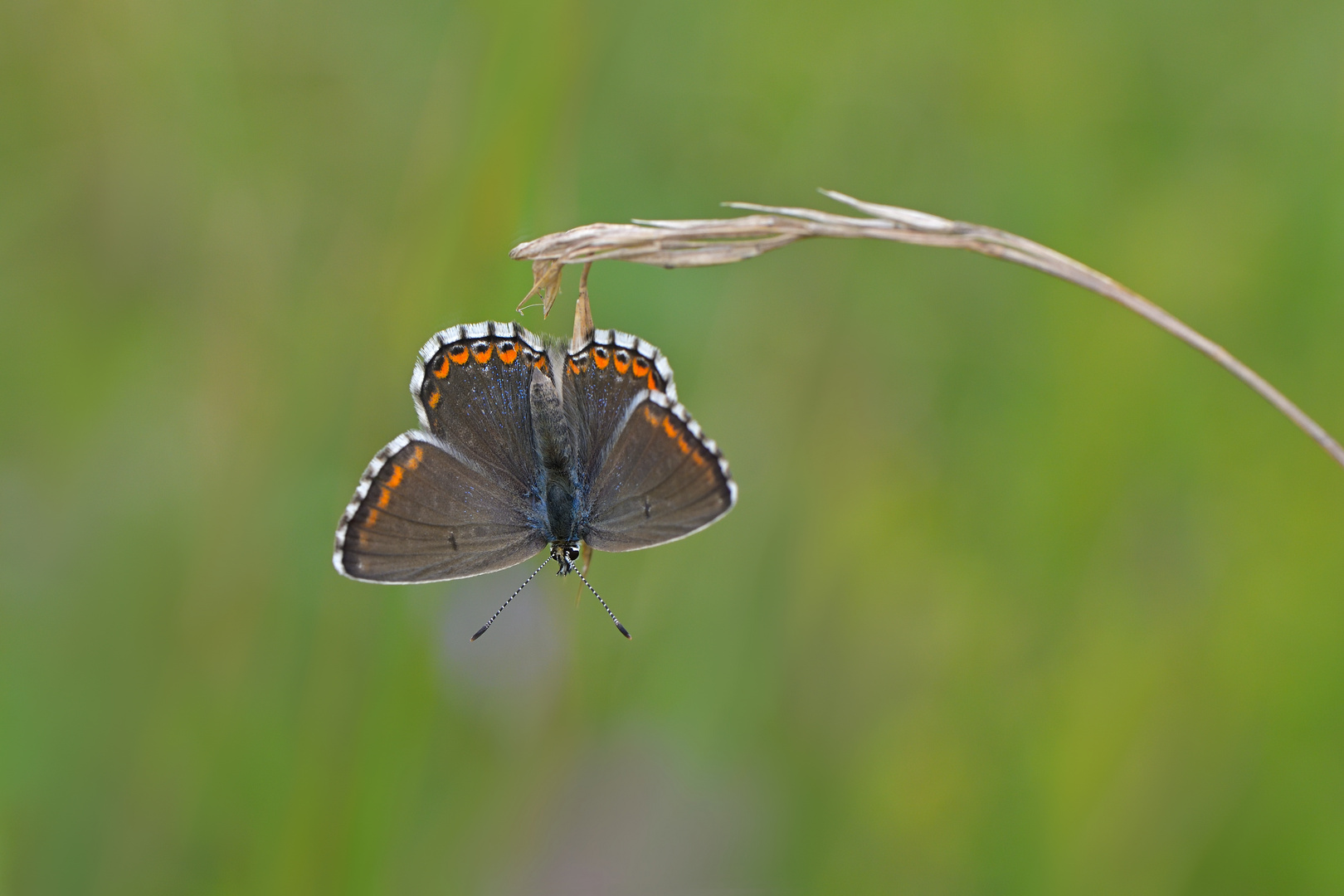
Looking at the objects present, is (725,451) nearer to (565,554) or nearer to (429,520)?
(565,554)

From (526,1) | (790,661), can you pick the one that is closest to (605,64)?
(526,1)

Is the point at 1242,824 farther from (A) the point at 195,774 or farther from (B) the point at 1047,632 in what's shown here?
(A) the point at 195,774

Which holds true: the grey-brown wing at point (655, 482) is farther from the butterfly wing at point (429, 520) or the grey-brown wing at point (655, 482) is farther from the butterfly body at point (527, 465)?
the butterfly wing at point (429, 520)

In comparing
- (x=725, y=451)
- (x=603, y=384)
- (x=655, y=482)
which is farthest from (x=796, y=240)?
(x=725, y=451)

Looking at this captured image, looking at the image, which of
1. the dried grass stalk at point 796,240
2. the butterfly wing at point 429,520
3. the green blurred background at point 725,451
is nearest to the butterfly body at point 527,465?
the butterfly wing at point 429,520

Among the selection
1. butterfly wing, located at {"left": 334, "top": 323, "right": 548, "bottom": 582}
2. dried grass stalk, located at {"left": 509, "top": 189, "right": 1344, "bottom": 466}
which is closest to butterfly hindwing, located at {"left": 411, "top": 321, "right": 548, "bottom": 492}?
butterfly wing, located at {"left": 334, "top": 323, "right": 548, "bottom": 582}

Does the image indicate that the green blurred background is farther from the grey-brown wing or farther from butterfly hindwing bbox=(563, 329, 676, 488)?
the grey-brown wing

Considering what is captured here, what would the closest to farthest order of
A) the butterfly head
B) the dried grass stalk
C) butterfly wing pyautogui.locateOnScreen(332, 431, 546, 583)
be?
the dried grass stalk → butterfly wing pyautogui.locateOnScreen(332, 431, 546, 583) → the butterfly head
